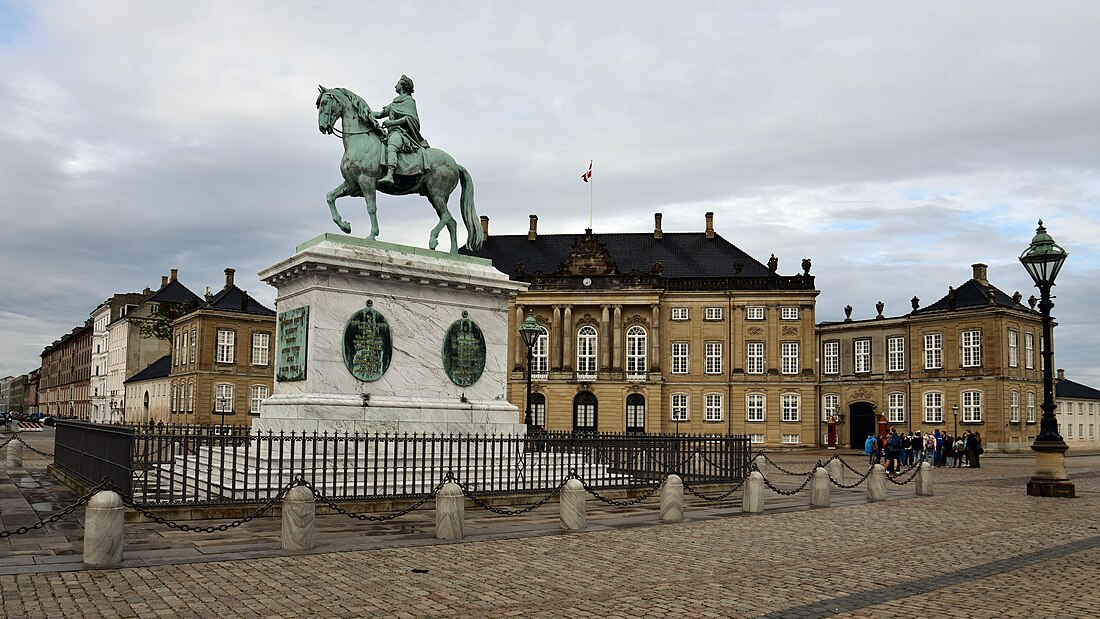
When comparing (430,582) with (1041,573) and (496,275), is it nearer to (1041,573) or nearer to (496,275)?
(1041,573)

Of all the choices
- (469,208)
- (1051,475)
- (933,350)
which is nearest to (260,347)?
(933,350)

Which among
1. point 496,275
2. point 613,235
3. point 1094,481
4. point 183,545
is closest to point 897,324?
point 613,235

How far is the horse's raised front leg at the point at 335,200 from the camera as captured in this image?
61.3ft

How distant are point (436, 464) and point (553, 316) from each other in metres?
53.4

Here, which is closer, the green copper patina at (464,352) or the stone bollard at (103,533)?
the stone bollard at (103,533)

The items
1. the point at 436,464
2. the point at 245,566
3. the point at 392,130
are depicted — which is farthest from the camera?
the point at 392,130

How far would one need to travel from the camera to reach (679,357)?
70062 millimetres

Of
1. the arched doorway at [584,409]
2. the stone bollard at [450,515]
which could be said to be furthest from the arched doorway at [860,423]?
the stone bollard at [450,515]

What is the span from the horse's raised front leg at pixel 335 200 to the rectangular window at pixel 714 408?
53538mm

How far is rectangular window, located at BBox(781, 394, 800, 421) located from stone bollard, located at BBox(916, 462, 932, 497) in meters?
46.5

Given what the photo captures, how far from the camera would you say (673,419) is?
70062 mm

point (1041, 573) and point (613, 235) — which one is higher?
point (613, 235)

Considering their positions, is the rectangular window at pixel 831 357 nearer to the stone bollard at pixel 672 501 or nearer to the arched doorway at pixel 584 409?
the arched doorway at pixel 584 409

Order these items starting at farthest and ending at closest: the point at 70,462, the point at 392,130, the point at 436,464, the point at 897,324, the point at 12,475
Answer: the point at 897,324 → the point at 12,475 → the point at 70,462 → the point at 392,130 → the point at 436,464
